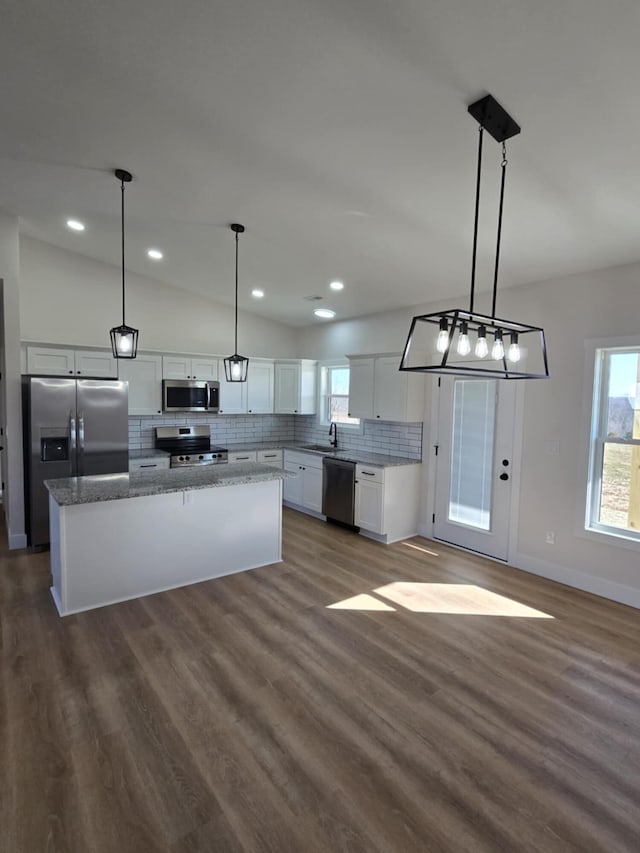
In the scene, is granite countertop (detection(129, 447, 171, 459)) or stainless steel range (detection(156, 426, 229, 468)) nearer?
granite countertop (detection(129, 447, 171, 459))

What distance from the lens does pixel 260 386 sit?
6.58m

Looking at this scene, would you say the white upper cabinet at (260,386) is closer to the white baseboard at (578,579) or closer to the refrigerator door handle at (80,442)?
the refrigerator door handle at (80,442)

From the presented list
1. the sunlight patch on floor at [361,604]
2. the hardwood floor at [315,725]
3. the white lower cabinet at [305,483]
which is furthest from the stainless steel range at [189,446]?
the sunlight patch on floor at [361,604]

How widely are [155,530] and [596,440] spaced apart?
3742 mm

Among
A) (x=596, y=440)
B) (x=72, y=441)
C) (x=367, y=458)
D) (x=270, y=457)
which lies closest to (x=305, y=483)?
(x=270, y=457)

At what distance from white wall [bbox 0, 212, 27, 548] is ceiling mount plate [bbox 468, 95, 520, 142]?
4383 mm

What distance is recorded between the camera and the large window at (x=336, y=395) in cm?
642

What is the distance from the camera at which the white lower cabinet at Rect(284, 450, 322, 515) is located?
5.88 m

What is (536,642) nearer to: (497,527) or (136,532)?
(497,527)

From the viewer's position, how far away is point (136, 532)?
11.3ft

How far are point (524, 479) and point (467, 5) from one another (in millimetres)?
3586

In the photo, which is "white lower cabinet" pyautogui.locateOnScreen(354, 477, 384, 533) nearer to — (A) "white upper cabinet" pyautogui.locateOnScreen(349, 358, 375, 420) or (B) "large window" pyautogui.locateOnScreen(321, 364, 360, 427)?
(A) "white upper cabinet" pyautogui.locateOnScreen(349, 358, 375, 420)

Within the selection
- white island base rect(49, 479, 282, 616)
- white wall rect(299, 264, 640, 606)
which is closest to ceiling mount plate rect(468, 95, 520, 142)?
white wall rect(299, 264, 640, 606)

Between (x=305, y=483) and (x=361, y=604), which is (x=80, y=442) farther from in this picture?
(x=361, y=604)
